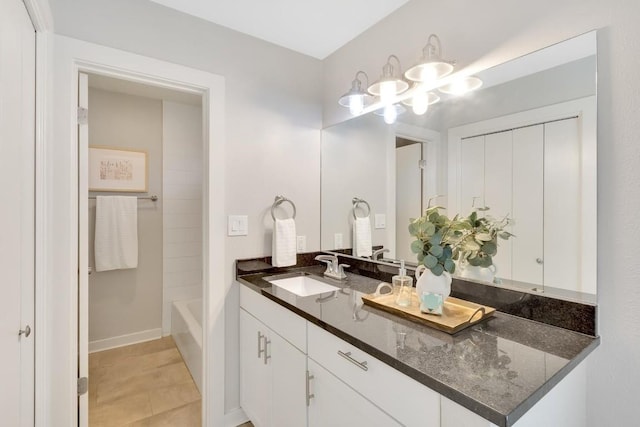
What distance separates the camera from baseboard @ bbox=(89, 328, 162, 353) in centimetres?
270

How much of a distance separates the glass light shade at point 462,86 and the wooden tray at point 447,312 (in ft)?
2.99

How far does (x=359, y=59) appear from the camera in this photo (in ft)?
6.15

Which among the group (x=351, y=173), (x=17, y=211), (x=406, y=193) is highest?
(x=351, y=173)

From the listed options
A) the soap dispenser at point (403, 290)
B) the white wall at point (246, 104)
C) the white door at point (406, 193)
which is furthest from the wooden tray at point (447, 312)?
the white wall at point (246, 104)

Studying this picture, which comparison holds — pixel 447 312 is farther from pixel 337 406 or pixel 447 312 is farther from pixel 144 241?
pixel 144 241

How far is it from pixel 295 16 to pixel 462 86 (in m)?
0.98

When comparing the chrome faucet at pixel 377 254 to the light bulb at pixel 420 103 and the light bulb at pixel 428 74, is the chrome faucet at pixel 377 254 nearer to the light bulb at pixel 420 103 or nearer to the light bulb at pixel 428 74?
the light bulb at pixel 420 103

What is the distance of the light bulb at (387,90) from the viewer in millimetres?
1571

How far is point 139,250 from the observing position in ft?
9.53

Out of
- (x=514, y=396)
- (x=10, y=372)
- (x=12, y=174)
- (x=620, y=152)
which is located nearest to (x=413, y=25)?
(x=620, y=152)

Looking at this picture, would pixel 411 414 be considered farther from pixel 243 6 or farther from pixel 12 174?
pixel 243 6

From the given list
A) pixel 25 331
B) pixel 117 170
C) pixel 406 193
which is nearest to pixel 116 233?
pixel 117 170

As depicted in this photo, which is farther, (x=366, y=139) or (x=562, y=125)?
(x=366, y=139)

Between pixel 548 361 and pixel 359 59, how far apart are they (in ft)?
5.69
